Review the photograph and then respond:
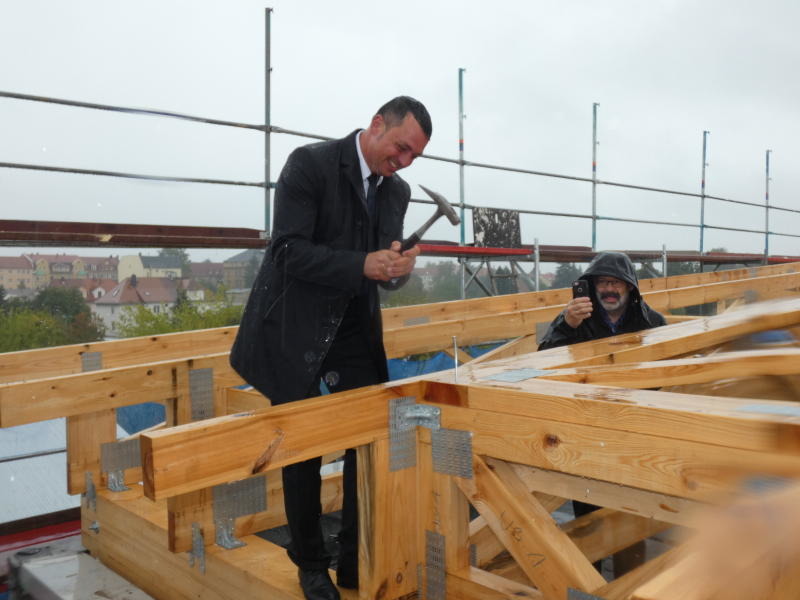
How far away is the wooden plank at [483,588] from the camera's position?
1.77 metres

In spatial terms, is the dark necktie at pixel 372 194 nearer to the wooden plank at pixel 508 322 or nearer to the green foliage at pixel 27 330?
the wooden plank at pixel 508 322

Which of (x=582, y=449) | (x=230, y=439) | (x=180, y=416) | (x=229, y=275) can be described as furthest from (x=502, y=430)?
(x=229, y=275)

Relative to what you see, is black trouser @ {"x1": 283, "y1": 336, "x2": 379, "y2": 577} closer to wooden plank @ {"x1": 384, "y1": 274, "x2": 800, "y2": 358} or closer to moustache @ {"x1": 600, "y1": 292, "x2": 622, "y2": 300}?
wooden plank @ {"x1": 384, "y1": 274, "x2": 800, "y2": 358}

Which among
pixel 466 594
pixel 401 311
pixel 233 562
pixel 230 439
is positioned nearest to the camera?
pixel 230 439

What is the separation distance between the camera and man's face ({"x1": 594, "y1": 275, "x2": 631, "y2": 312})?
3240 millimetres

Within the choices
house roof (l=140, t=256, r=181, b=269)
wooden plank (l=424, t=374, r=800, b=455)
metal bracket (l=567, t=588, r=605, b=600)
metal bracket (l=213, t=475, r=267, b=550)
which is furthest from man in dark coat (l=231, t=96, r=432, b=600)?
house roof (l=140, t=256, r=181, b=269)

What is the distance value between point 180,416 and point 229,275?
22.1 ft

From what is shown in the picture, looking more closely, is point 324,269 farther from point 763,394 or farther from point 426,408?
point 763,394

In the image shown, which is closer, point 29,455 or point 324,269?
point 324,269

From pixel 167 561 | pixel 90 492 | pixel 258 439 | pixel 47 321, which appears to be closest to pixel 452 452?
pixel 258 439

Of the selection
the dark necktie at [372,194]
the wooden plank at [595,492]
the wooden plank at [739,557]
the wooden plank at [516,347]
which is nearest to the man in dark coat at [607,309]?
the wooden plank at [516,347]

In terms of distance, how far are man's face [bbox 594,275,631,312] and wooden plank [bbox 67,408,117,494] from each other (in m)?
2.15

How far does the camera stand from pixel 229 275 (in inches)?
372

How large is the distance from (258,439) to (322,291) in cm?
→ 61
